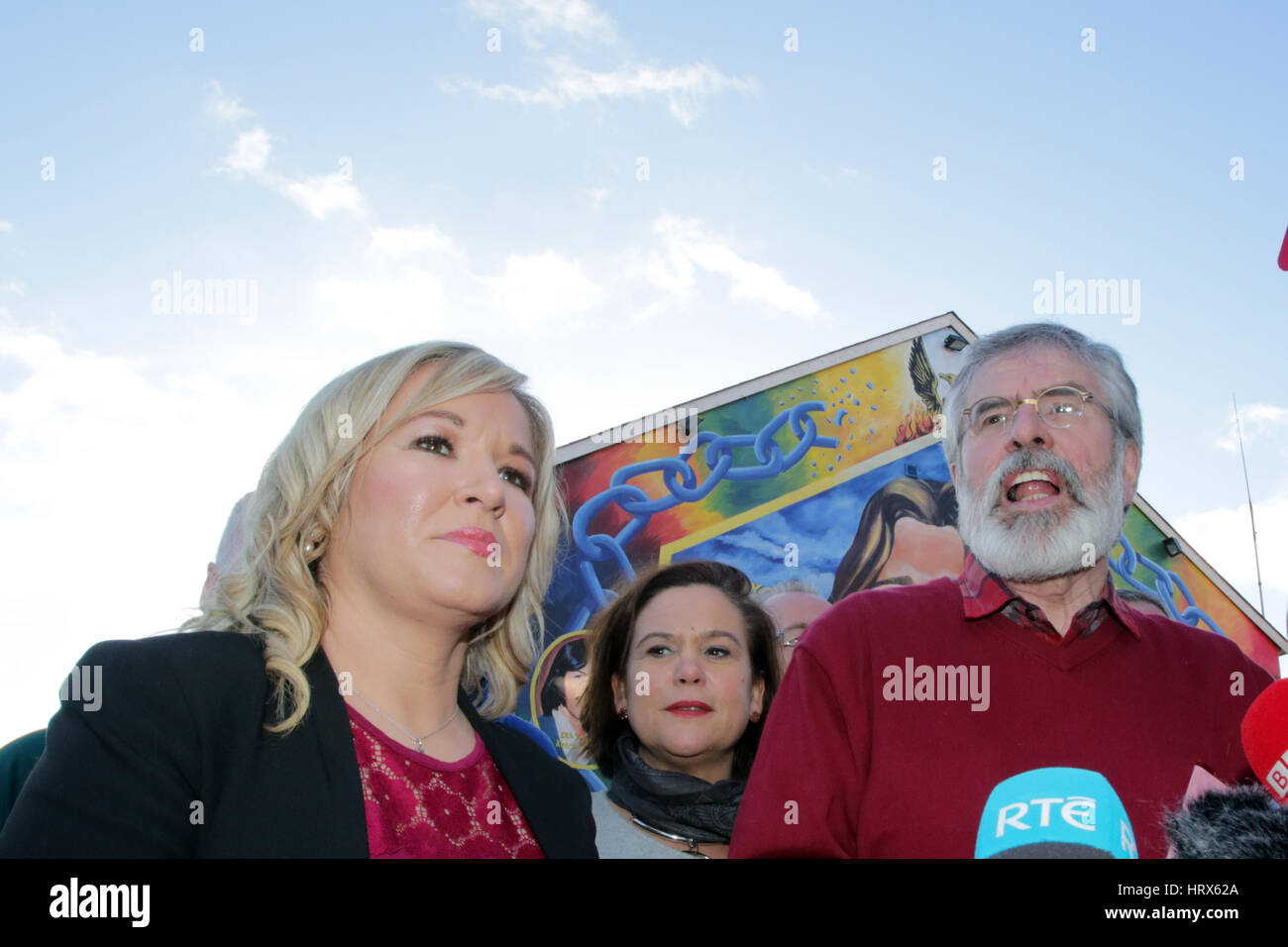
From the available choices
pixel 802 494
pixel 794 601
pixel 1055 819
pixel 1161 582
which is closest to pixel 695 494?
pixel 802 494

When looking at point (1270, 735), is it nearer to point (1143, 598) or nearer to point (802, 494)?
point (802, 494)

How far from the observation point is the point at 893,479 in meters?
8.38

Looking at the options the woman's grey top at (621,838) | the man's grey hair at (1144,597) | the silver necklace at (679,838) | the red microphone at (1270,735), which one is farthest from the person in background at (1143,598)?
the red microphone at (1270,735)

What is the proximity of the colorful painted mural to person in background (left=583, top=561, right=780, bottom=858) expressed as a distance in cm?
261

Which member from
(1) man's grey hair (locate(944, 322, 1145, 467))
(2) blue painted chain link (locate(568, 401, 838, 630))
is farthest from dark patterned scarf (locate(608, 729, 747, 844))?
(2) blue painted chain link (locate(568, 401, 838, 630))

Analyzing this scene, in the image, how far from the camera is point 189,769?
1.65m

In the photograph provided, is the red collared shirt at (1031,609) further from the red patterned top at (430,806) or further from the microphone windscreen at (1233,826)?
the red patterned top at (430,806)

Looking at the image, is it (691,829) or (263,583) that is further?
(691,829)

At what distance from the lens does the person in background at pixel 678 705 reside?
3.60m

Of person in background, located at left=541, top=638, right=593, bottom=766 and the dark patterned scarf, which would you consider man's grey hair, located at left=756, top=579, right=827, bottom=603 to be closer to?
person in background, located at left=541, top=638, right=593, bottom=766

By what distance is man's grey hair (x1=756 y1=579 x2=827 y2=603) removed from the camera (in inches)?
300
